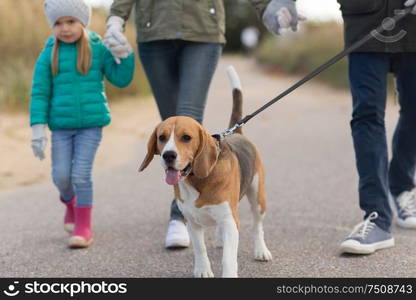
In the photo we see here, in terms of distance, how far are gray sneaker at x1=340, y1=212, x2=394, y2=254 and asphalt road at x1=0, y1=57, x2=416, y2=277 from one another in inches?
2.0

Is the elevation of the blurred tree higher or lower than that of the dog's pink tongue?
lower

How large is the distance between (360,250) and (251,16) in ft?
146

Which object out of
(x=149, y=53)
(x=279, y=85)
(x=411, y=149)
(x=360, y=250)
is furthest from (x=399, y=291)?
(x=279, y=85)

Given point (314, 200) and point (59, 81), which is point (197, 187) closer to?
point (59, 81)

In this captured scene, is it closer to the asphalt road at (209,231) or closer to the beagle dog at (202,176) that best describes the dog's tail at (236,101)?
the beagle dog at (202,176)

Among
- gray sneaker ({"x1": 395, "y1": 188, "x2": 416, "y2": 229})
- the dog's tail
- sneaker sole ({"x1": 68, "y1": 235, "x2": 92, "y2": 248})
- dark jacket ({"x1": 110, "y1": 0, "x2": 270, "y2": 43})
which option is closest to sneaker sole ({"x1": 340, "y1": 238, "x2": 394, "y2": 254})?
gray sneaker ({"x1": 395, "y1": 188, "x2": 416, "y2": 229})

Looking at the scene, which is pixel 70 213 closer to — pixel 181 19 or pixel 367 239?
pixel 181 19

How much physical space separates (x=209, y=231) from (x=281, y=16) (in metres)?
1.53

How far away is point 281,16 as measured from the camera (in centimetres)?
375

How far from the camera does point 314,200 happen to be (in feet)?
17.4

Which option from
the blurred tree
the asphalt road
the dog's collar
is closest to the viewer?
the dog's collar

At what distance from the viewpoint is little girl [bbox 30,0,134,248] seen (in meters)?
4.14

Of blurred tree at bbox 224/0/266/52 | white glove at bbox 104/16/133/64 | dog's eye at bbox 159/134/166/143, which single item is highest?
white glove at bbox 104/16/133/64

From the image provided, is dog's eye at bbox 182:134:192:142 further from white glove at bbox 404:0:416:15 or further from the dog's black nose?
white glove at bbox 404:0:416:15
